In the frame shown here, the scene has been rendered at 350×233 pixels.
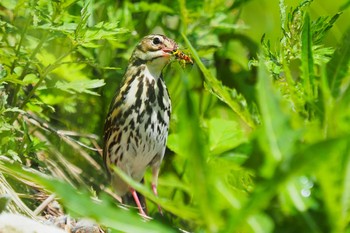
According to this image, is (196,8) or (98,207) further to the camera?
(196,8)

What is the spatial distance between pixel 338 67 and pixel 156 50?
80.4 inches

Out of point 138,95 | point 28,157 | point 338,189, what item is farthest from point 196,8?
point 338,189

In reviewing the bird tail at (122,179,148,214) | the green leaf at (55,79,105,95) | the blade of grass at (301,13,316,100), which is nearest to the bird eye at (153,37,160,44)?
the green leaf at (55,79,105,95)

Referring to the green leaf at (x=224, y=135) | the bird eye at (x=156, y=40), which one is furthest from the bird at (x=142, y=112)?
the green leaf at (x=224, y=135)

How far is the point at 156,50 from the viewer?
335 cm

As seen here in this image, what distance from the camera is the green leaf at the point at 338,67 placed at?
1.32 meters

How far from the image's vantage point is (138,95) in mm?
3301

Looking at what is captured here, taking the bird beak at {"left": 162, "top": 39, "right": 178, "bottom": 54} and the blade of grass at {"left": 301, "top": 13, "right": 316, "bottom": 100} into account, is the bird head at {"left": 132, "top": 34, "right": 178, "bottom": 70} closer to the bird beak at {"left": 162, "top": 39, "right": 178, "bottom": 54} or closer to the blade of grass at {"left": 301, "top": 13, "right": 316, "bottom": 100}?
the bird beak at {"left": 162, "top": 39, "right": 178, "bottom": 54}

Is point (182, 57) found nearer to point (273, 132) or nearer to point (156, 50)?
point (156, 50)

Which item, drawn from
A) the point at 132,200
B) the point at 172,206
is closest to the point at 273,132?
the point at 172,206

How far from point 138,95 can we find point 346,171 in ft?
7.09

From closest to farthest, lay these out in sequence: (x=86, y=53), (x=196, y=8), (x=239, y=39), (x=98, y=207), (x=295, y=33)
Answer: (x=98, y=207), (x=295, y=33), (x=86, y=53), (x=196, y=8), (x=239, y=39)

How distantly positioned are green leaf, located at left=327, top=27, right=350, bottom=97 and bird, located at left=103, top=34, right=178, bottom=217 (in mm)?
1917

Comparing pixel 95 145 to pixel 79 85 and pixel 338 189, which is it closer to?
pixel 79 85
